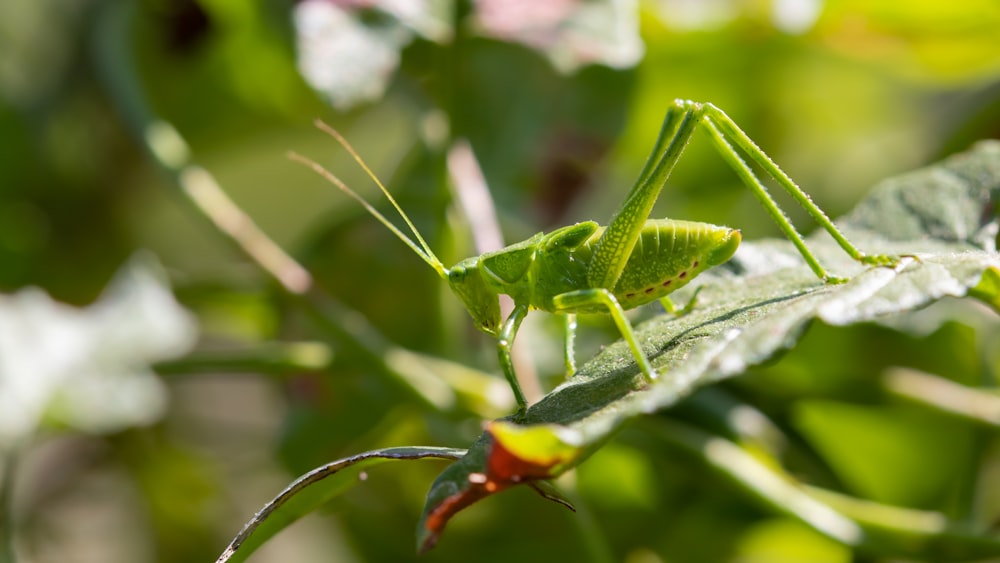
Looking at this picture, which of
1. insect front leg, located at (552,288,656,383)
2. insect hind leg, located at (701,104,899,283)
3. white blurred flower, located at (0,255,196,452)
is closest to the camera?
insect front leg, located at (552,288,656,383)

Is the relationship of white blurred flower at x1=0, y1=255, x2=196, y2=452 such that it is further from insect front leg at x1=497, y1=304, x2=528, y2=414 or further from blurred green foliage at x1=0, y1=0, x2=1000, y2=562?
insect front leg at x1=497, y1=304, x2=528, y2=414

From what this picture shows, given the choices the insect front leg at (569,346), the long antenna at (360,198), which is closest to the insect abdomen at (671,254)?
the insect front leg at (569,346)

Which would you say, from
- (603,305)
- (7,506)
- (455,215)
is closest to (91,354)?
(7,506)

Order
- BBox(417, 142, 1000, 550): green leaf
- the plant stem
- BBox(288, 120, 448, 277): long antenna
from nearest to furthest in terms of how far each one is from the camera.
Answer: BBox(417, 142, 1000, 550): green leaf, BBox(288, 120, 448, 277): long antenna, the plant stem

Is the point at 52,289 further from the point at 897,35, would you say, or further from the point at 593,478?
the point at 897,35

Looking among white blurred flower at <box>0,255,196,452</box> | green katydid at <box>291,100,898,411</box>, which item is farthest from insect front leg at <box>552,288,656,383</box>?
white blurred flower at <box>0,255,196,452</box>

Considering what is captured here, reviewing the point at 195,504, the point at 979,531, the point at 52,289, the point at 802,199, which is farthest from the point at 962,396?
the point at 52,289

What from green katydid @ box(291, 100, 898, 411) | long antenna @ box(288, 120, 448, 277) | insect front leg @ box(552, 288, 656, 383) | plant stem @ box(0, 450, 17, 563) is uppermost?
long antenna @ box(288, 120, 448, 277)
